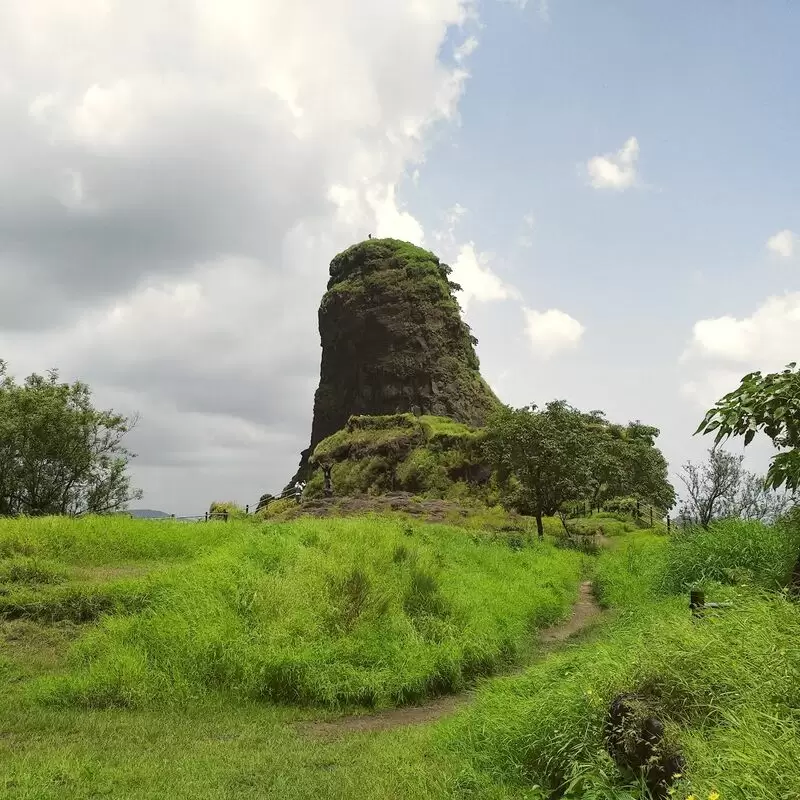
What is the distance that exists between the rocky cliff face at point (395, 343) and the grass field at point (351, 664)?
144 ft

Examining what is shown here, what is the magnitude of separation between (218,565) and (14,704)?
5488 millimetres

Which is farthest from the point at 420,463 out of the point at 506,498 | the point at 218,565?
the point at 218,565

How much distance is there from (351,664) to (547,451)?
22.8m

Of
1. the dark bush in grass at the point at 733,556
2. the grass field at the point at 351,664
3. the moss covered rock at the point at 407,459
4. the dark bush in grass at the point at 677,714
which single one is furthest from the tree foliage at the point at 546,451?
the dark bush in grass at the point at 677,714

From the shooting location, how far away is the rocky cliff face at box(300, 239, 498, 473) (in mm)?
64062

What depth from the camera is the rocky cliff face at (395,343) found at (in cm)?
6406

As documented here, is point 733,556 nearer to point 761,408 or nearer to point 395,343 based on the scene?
point 761,408

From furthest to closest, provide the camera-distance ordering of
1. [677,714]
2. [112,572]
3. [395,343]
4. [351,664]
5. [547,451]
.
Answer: [395,343] → [547,451] → [112,572] → [351,664] → [677,714]

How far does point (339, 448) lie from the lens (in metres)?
56.4

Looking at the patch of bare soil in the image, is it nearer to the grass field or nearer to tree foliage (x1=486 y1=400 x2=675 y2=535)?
the grass field

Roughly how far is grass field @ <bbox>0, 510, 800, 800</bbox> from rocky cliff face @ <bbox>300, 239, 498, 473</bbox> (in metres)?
43.8

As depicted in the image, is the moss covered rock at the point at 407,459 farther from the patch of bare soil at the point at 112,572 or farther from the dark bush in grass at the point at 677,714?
the dark bush in grass at the point at 677,714

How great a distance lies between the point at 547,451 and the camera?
32.7 meters

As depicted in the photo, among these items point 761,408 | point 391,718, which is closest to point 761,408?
point 761,408
